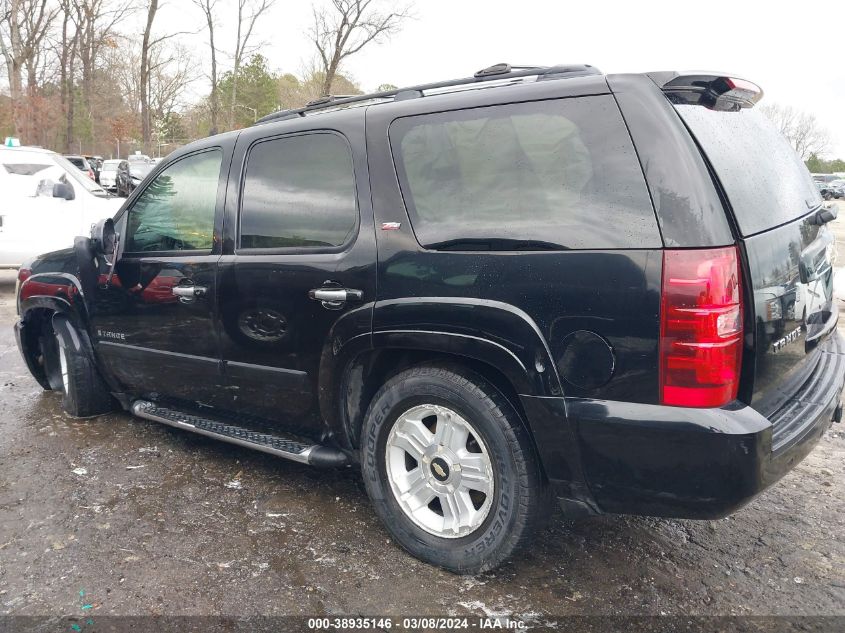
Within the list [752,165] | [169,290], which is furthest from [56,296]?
[752,165]

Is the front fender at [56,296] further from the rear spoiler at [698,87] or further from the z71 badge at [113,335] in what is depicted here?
the rear spoiler at [698,87]

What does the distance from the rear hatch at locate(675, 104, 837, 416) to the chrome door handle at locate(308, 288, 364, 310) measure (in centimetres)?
142

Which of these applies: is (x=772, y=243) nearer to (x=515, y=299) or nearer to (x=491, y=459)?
(x=515, y=299)

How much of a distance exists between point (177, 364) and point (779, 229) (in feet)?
9.71

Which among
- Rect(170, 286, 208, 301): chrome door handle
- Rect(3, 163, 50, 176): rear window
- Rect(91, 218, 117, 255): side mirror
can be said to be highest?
Rect(3, 163, 50, 176): rear window

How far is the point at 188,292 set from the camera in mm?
3586

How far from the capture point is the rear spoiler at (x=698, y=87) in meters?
2.43

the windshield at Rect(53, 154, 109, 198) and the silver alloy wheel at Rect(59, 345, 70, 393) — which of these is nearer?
the silver alloy wheel at Rect(59, 345, 70, 393)

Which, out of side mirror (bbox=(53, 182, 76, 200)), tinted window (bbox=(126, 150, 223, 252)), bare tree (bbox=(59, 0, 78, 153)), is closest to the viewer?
tinted window (bbox=(126, 150, 223, 252))

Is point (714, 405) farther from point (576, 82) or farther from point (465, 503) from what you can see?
point (576, 82)

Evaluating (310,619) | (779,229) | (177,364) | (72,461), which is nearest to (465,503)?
(310,619)

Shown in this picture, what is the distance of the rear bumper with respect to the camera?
224cm

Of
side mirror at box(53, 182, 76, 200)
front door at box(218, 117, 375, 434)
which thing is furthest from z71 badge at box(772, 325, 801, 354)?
side mirror at box(53, 182, 76, 200)

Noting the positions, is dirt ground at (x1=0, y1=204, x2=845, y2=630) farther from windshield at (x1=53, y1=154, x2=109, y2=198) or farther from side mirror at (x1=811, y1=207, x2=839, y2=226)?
windshield at (x1=53, y1=154, x2=109, y2=198)
